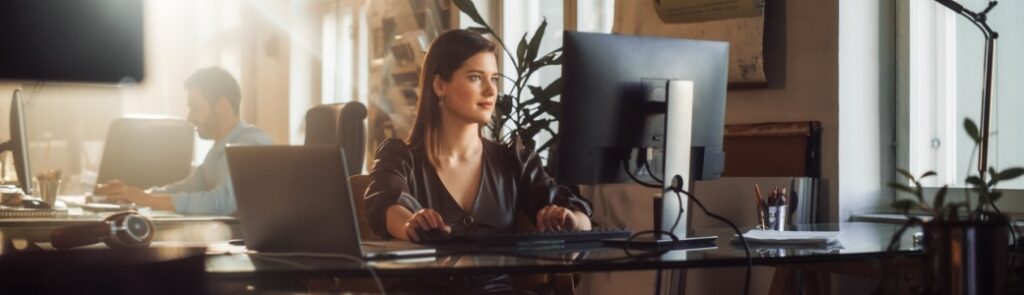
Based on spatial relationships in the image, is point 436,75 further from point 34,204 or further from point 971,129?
point 34,204

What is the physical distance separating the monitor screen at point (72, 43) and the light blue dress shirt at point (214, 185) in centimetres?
317

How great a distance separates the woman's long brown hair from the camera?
2.80 m

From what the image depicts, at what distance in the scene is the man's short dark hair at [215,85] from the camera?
4309mm

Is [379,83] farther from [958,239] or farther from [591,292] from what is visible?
[958,239]

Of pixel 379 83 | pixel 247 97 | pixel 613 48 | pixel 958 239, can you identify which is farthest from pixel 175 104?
pixel 958 239

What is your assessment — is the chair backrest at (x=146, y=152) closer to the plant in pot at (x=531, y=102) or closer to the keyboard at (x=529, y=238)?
the plant in pot at (x=531, y=102)

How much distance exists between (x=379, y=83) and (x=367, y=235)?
3.57 meters

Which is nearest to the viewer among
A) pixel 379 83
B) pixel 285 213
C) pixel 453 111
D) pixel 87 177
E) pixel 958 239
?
pixel 958 239

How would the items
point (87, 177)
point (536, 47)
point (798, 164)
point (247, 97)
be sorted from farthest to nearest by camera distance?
1. point (247, 97)
2. point (87, 177)
3. point (536, 47)
4. point (798, 164)

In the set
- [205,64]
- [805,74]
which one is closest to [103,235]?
[805,74]

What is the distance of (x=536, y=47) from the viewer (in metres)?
3.85

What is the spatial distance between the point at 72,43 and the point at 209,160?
3.55m

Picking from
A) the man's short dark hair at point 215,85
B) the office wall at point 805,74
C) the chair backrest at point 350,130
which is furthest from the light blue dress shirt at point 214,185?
the office wall at point 805,74

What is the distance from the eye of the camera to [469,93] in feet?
9.13
